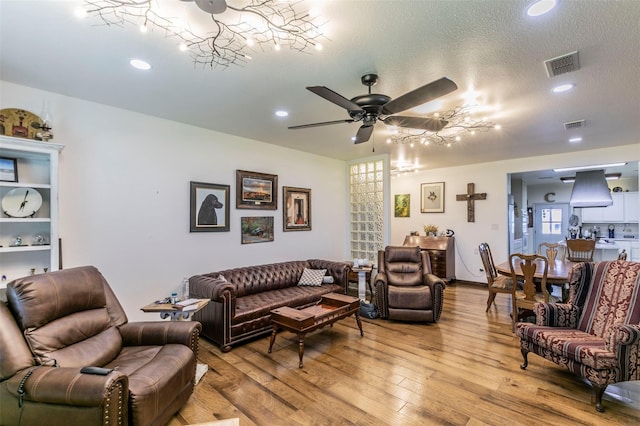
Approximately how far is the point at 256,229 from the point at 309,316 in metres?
2.20

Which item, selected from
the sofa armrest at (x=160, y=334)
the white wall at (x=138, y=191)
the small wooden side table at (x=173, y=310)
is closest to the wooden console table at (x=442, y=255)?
the white wall at (x=138, y=191)

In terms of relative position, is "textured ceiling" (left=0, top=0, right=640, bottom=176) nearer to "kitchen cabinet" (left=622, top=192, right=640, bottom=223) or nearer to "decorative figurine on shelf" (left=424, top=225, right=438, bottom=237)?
"decorative figurine on shelf" (left=424, top=225, right=438, bottom=237)

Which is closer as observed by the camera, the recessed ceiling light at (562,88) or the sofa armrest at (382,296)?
the recessed ceiling light at (562,88)

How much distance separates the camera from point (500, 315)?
4.41m

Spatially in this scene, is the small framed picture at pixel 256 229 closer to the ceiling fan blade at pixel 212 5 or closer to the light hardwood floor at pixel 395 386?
the light hardwood floor at pixel 395 386

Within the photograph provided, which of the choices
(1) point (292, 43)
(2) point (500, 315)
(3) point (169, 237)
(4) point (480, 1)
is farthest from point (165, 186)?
(2) point (500, 315)

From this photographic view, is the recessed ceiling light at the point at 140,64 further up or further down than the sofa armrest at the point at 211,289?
further up

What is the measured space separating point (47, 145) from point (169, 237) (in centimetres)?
160

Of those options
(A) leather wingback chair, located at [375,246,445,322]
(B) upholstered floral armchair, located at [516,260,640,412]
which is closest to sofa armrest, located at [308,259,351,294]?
(A) leather wingback chair, located at [375,246,445,322]

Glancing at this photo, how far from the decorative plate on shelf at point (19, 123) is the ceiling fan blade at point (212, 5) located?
2.62 m

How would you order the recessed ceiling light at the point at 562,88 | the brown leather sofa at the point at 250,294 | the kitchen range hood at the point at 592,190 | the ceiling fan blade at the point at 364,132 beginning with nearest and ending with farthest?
the recessed ceiling light at the point at 562,88 < the ceiling fan blade at the point at 364,132 < the brown leather sofa at the point at 250,294 < the kitchen range hood at the point at 592,190

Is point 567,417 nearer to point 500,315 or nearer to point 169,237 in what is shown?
point 500,315

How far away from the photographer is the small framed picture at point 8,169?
268 cm

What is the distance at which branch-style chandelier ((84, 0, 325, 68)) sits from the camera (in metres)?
1.81
